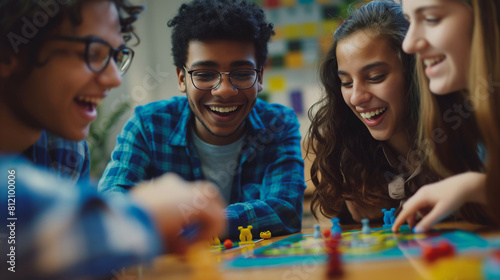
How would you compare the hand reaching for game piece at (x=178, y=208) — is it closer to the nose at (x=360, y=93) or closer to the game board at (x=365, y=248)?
the game board at (x=365, y=248)

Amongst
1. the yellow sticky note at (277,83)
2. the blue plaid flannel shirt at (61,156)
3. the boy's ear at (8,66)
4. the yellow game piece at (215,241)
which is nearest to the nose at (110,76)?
the boy's ear at (8,66)

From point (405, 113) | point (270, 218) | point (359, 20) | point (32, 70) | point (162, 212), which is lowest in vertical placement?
point (270, 218)

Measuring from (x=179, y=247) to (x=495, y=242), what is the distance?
0.53 m

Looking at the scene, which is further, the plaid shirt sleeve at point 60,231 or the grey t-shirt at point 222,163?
the grey t-shirt at point 222,163

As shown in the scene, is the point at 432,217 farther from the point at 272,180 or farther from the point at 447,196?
the point at 272,180

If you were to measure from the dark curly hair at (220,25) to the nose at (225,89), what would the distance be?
15cm

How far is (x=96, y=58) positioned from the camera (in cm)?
82

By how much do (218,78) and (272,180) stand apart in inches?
15.4

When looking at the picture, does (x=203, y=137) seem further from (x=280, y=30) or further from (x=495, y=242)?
(x=280, y=30)

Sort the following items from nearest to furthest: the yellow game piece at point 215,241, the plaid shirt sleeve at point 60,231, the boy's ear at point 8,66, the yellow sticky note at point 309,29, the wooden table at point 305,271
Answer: the plaid shirt sleeve at point 60,231 < the wooden table at point 305,271 < the boy's ear at point 8,66 < the yellow game piece at point 215,241 < the yellow sticky note at point 309,29

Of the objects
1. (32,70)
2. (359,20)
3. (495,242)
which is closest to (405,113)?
(359,20)

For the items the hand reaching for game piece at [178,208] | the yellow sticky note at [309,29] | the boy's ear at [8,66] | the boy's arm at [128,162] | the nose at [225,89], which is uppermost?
the yellow sticky note at [309,29]

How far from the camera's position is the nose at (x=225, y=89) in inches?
59.8

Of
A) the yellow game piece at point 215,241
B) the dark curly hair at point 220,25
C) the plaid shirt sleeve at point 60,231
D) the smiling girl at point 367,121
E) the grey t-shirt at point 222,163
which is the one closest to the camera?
the plaid shirt sleeve at point 60,231
